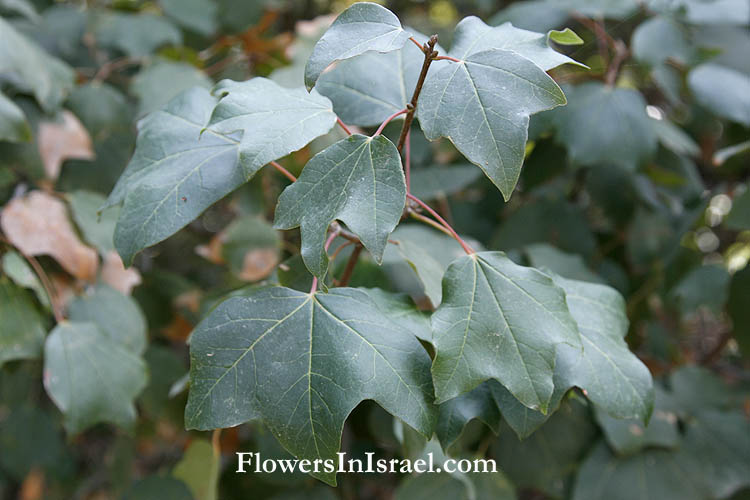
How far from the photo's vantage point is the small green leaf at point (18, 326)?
908mm

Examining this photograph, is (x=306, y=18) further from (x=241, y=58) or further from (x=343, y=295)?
(x=343, y=295)

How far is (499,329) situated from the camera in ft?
1.92

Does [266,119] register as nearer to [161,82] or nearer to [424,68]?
[424,68]

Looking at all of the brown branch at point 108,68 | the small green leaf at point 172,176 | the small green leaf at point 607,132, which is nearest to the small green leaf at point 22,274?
the small green leaf at point 172,176

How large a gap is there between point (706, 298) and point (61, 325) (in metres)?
1.17

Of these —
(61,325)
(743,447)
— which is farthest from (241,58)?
(743,447)

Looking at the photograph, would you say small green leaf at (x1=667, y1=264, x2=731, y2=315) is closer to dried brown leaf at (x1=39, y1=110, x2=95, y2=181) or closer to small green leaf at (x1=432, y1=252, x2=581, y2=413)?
small green leaf at (x1=432, y1=252, x2=581, y2=413)

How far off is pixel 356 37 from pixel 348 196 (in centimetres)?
15

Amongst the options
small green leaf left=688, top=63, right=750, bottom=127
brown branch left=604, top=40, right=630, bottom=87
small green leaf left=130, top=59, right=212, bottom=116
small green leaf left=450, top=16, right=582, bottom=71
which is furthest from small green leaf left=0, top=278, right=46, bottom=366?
small green leaf left=688, top=63, right=750, bottom=127

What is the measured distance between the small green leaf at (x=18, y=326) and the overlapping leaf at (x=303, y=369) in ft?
1.56

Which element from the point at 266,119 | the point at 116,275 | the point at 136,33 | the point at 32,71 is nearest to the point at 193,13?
the point at 136,33

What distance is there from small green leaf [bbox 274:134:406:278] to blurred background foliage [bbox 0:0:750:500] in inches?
6.8

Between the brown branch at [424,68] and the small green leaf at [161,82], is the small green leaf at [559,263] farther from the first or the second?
the small green leaf at [161,82]

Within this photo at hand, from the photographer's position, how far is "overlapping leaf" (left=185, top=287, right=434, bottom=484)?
0.58m
